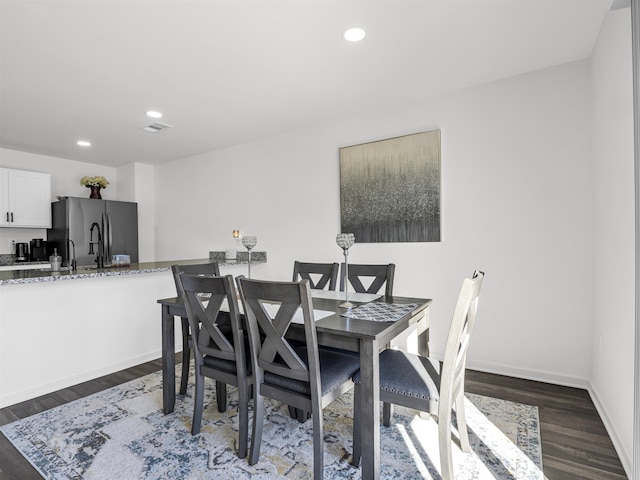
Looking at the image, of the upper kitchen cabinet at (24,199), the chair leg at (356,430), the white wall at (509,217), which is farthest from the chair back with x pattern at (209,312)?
the upper kitchen cabinet at (24,199)

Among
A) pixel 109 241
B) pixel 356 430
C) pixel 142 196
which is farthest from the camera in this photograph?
pixel 142 196

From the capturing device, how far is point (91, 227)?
15.1ft

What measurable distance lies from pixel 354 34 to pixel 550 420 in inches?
112

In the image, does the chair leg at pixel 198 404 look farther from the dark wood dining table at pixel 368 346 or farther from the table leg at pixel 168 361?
the dark wood dining table at pixel 368 346

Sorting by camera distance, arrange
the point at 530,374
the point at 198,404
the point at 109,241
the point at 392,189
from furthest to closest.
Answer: the point at 109,241 → the point at 392,189 → the point at 530,374 → the point at 198,404

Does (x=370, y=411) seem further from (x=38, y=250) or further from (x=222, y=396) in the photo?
(x=38, y=250)

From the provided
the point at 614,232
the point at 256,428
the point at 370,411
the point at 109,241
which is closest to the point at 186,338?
the point at 256,428

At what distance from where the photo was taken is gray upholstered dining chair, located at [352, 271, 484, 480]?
5.06 ft

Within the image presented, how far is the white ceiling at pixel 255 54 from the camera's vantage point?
6.61 feet

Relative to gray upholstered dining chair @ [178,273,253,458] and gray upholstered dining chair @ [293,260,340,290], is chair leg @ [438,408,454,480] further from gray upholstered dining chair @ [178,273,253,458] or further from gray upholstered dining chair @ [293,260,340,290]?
gray upholstered dining chair @ [293,260,340,290]

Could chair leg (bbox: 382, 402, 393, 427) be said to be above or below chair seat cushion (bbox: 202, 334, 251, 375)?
below

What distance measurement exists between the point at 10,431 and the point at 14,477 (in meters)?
0.60

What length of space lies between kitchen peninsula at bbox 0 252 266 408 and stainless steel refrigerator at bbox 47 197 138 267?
1.87m

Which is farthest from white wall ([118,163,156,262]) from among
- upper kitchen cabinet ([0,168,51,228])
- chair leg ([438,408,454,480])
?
chair leg ([438,408,454,480])
